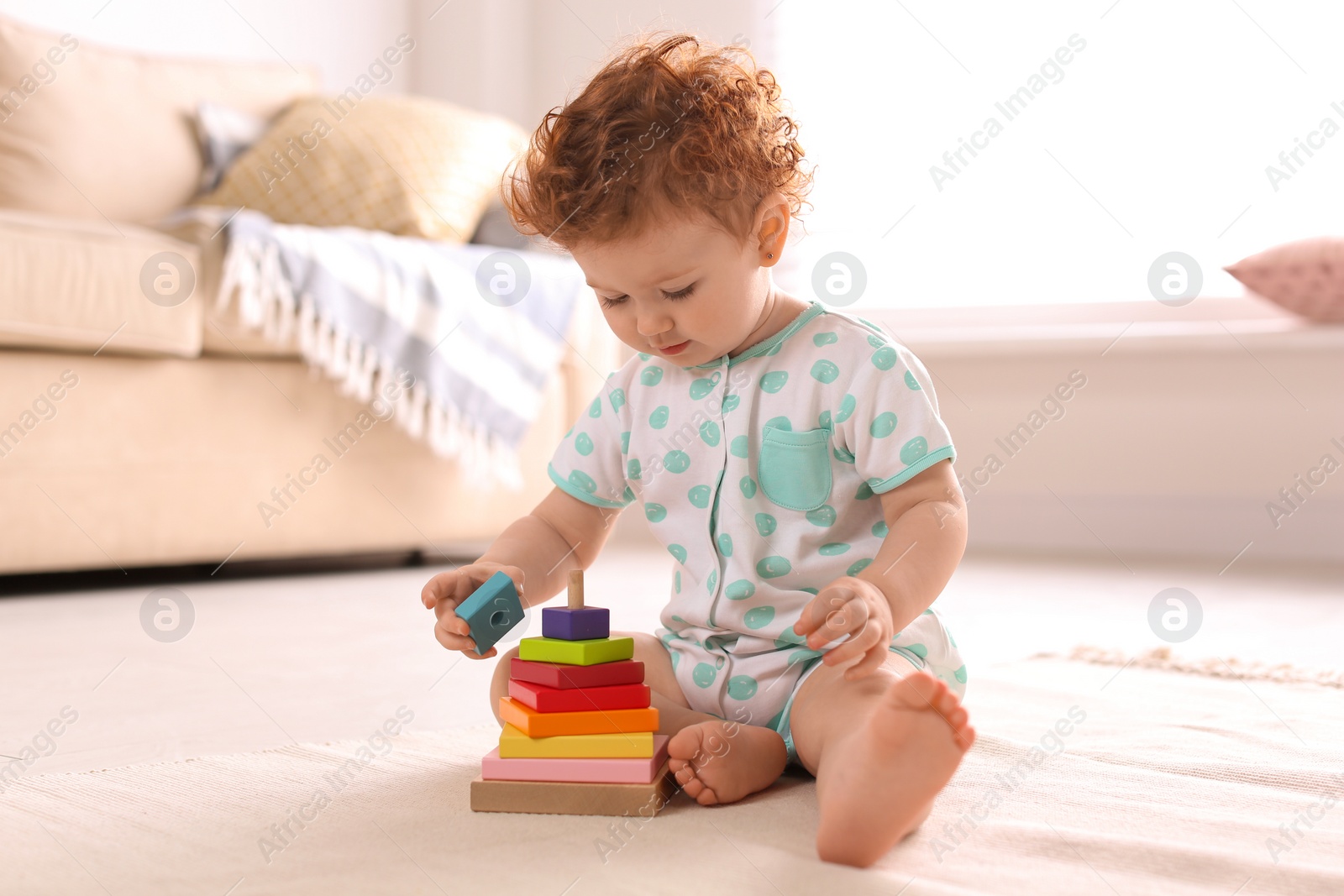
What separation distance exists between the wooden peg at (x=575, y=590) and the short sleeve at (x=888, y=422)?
19 cm

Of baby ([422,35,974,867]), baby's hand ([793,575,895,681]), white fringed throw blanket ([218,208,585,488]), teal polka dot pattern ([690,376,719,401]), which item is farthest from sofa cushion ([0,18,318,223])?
baby's hand ([793,575,895,681])

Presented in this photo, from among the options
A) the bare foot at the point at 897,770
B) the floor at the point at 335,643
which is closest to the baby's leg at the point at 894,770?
the bare foot at the point at 897,770

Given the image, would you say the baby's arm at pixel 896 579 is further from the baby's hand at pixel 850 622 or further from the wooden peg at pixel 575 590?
the wooden peg at pixel 575 590

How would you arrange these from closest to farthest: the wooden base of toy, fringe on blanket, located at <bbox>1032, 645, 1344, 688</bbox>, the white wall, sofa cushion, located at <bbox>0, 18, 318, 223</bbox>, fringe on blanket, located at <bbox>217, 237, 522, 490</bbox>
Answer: the wooden base of toy < fringe on blanket, located at <bbox>1032, 645, 1344, 688</bbox> < fringe on blanket, located at <bbox>217, 237, 522, 490</bbox> < sofa cushion, located at <bbox>0, 18, 318, 223</bbox> < the white wall

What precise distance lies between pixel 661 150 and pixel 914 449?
24 centimetres

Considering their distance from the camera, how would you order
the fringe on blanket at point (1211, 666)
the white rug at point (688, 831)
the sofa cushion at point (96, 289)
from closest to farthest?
the white rug at point (688, 831), the fringe on blanket at point (1211, 666), the sofa cushion at point (96, 289)

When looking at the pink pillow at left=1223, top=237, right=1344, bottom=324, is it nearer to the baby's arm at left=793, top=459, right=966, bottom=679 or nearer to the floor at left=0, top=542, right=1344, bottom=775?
→ the floor at left=0, top=542, right=1344, bottom=775

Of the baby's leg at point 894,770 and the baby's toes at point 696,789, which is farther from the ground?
the baby's leg at point 894,770

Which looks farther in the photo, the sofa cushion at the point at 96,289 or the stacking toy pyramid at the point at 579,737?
the sofa cushion at the point at 96,289

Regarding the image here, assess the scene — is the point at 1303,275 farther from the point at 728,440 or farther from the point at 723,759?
the point at 723,759

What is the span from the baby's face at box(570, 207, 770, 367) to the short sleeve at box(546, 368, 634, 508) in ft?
0.30

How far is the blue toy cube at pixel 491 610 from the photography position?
731 millimetres

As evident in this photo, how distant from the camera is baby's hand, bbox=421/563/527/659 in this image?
741 mm

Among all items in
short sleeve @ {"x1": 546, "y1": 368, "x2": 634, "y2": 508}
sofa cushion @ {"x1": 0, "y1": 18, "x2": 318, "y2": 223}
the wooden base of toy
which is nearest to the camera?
the wooden base of toy
